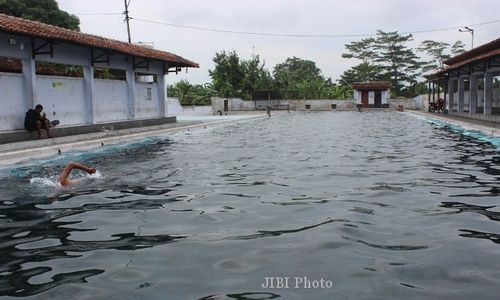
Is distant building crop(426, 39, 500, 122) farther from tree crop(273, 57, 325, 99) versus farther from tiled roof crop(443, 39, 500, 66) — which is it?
tree crop(273, 57, 325, 99)

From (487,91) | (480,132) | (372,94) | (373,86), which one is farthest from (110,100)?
(372,94)

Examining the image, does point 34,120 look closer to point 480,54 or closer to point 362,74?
point 480,54

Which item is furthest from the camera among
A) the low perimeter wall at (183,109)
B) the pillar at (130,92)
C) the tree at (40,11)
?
the low perimeter wall at (183,109)

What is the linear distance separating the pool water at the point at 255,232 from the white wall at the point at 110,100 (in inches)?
410

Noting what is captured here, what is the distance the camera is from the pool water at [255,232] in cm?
388

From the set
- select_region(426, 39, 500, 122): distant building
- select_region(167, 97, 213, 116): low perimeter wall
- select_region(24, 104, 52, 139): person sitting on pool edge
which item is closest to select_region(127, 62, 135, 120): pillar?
select_region(24, 104, 52, 139): person sitting on pool edge

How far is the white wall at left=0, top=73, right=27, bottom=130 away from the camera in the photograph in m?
15.2

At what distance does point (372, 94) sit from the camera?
54625mm

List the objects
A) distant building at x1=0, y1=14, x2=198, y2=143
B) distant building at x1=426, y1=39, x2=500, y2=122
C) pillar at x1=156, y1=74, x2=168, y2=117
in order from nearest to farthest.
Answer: distant building at x1=0, y1=14, x2=198, y2=143 → distant building at x1=426, y1=39, x2=500, y2=122 → pillar at x1=156, y1=74, x2=168, y2=117

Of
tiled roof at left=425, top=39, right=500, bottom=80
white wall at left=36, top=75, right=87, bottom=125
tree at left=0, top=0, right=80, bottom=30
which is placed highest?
tree at left=0, top=0, right=80, bottom=30

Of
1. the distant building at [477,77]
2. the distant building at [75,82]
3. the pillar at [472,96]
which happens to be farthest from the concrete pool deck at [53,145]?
the pillar at [472,96]

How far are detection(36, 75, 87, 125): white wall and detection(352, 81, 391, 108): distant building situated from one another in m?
39.5
